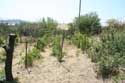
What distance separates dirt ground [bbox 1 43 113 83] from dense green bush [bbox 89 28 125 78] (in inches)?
14.5

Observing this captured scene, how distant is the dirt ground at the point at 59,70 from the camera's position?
10.2 m

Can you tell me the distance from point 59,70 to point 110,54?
2215 millimetres

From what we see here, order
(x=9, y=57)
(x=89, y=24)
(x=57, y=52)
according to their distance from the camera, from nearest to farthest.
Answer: (x=9, y=57), (x=57, y=52), (x=89, y=24)

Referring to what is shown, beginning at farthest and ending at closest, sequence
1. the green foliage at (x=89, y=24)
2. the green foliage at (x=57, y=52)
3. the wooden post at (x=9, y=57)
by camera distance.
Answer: the green foliage at (x=89, y=24) → the green foliage at (x=57, y=52) → the wooden post at (x=9, y=57)

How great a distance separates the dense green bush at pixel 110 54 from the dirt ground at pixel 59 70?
37cm

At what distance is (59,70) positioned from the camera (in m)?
11.0

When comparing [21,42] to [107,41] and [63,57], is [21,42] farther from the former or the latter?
[107,41]

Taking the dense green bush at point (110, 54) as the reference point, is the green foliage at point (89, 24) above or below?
above

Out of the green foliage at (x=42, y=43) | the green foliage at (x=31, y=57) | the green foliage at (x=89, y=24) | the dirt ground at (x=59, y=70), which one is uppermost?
the green foliage at (x=89, y=24)

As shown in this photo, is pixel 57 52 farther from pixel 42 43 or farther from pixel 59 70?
pixel 42 43

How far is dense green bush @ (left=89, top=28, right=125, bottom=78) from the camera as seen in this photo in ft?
34.2

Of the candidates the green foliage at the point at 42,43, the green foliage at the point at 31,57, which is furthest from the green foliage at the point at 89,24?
the green foliage at the point at 31,57

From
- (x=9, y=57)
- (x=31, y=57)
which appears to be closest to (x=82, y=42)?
(x=31, y=57)

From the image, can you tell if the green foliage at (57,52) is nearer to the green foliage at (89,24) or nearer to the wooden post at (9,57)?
the wooden post at (9,57)
